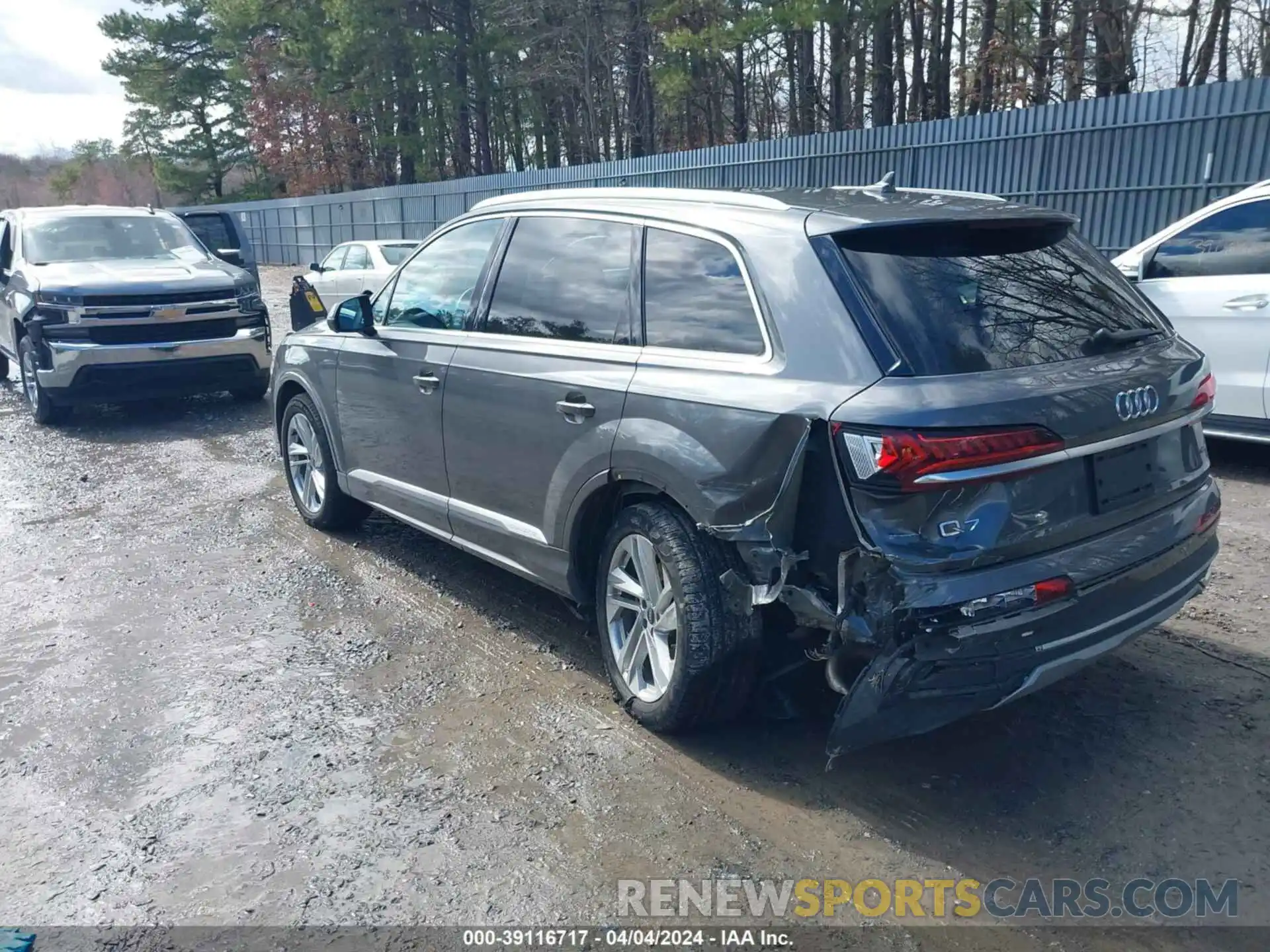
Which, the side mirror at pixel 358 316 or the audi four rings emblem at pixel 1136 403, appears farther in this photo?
the side mirror at pixel 358 316

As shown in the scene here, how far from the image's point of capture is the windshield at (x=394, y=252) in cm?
1526

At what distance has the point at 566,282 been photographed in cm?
415

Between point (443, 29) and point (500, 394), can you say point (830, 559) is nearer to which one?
point (500, 394)

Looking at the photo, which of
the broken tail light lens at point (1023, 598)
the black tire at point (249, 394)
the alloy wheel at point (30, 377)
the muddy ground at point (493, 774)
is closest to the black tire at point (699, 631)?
the muddy ground at point (493, 774)

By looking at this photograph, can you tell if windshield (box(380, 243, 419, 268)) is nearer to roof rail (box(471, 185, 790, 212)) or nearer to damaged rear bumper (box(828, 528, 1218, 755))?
roof rail (box(471, 185, 790, 212))

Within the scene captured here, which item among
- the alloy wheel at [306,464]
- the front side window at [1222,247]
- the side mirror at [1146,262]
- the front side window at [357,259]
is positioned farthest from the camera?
the front side window at [357,259]

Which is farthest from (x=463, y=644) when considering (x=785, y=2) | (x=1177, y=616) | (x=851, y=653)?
(x=785, y=2)

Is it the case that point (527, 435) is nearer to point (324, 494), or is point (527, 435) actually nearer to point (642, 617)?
point (642, 617)

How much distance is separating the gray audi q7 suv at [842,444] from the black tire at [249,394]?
690 cm

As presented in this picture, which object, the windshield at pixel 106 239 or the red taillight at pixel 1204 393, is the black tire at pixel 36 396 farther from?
the red taillight at pixel 1204 393

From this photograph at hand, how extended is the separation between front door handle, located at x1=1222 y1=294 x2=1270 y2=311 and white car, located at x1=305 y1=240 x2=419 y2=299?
11003 millimetres

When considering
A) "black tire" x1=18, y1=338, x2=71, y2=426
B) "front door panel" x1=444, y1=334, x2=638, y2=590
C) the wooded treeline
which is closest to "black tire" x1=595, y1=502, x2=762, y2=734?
"front door panel" x1=444, y1=334, x2=638, y2=590

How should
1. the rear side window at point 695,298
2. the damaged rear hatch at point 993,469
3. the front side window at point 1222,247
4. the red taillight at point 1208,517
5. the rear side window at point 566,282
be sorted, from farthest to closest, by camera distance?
the front side window at point 1222,247 → the rear side window at point 566,282 → the red taillight at point 1208,517 → the rear side window at point 695,298 → the damaged rear hatch at point 993,469

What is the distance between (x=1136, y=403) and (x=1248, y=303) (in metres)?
3.94
